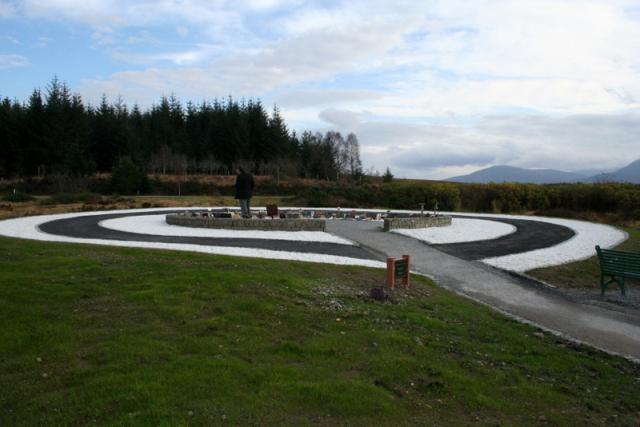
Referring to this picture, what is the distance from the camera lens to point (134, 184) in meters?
43.9

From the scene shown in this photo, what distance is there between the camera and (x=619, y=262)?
10852mm

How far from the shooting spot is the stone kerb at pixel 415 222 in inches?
804

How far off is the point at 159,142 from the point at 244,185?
168 ft

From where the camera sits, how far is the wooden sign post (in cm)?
1005

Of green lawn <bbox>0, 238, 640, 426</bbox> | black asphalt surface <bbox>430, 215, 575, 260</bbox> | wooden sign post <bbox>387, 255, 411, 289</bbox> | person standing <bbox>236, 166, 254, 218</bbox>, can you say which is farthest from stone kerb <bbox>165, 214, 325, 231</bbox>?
green lawn <bbox>0, 238, 640, 426</bbox>

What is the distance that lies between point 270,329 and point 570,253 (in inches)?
468

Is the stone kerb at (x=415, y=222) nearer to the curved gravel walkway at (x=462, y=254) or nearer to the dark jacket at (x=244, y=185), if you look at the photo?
the curved gravel walkway at (x=462, y=254)

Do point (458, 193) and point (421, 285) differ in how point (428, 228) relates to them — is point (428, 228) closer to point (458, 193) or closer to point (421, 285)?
point (421, 285)

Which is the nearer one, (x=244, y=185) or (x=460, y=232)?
(x=460, y=232)

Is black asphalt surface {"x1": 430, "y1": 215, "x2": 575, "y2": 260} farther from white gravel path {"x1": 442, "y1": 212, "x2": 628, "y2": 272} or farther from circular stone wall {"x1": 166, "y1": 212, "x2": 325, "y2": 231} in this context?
circular stone wall {"x1": 166, "y1": 212, "x2": 325, "y2": 231}

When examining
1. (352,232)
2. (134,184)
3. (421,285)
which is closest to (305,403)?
(421,285)

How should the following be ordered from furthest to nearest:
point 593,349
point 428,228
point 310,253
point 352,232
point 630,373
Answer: point 428,228, point 352,232, point 310,253, point 593,349, point 630,373

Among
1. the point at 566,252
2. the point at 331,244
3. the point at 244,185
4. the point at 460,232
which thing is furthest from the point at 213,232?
the point at 566,252

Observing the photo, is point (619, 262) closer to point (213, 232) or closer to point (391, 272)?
point (391, 272)
